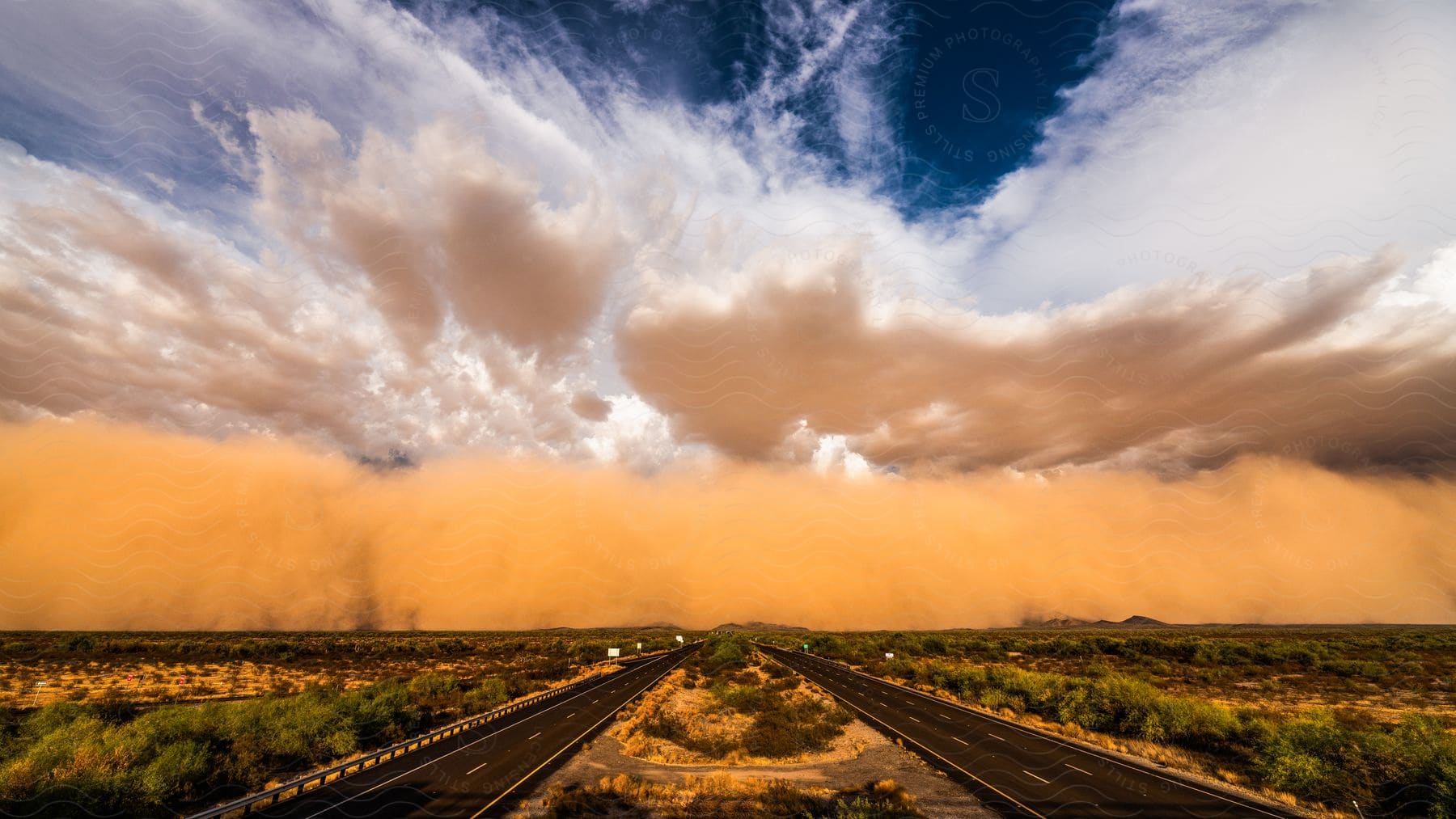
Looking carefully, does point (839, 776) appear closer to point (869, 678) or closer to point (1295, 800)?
point (1295, 800)

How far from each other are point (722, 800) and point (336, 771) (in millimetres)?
13796

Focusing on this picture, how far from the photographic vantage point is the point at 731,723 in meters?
32.0

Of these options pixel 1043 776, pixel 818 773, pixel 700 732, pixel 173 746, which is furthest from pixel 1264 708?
pixel 173 746

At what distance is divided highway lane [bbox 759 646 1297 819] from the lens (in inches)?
656

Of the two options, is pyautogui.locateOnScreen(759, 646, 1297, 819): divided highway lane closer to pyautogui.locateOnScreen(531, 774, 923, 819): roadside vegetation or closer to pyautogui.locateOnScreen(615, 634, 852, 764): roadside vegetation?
pyautogui.locateOnScreen(531, 774, 923, 819): roadside vegetation

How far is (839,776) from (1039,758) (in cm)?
940

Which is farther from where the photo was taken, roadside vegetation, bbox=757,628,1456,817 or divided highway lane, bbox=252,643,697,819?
roadside vegetation, bbox=757,628,1456,817

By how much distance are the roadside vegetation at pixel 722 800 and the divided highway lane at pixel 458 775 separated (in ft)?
9.13

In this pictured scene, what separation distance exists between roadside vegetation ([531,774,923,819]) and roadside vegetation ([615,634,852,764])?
15.6ft

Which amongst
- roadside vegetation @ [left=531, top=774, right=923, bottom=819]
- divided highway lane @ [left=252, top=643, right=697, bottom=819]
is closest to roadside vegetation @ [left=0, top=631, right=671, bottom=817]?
divided highway lane @ [left=252, top=643, right=697, bottom=819]

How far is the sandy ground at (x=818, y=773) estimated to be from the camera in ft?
57.7

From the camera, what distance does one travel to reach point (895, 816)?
13883 millimetres

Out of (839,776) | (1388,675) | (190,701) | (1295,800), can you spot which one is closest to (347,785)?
(839,776)

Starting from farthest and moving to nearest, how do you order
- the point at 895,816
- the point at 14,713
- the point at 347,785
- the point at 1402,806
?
1. the point at 14,713
2. the point at 347,785
3. the point at 1402,806
4. the point at 895,816
